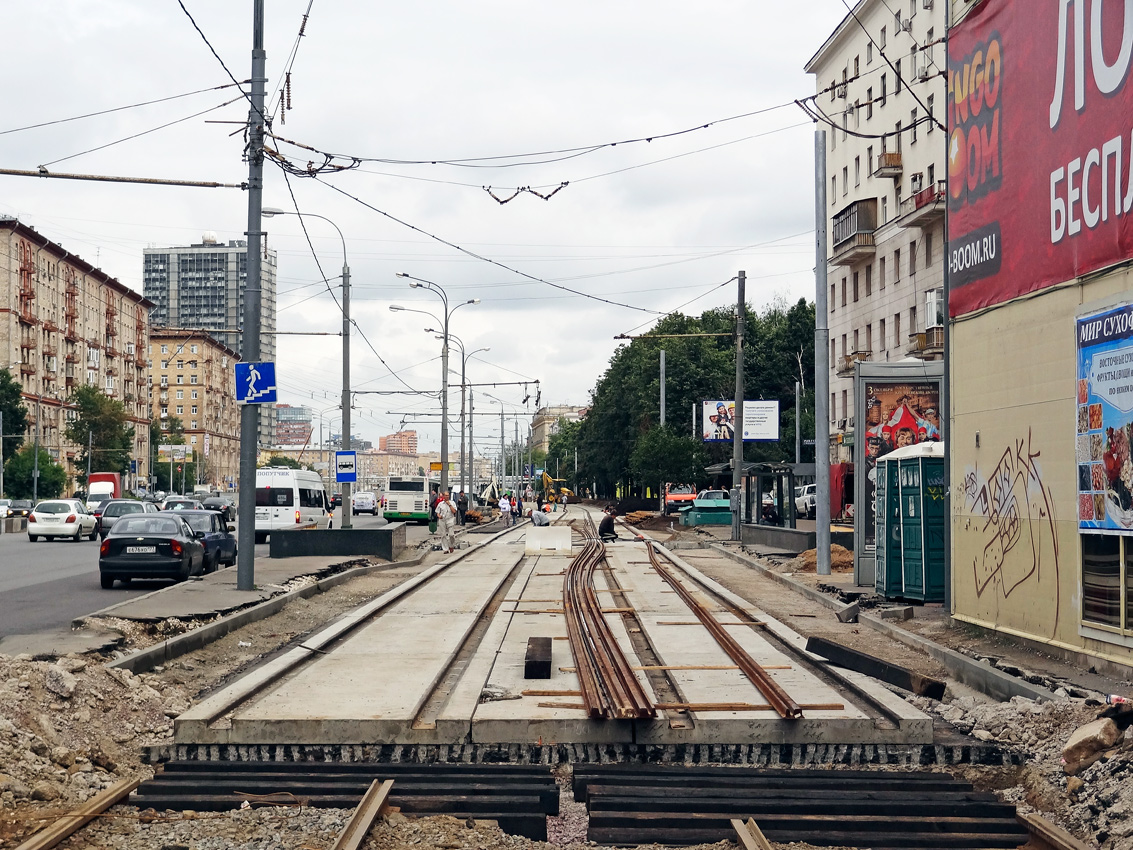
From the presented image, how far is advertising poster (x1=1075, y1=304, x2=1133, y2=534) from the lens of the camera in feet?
35.8

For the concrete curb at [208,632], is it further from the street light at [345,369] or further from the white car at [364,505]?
the white car at [364,505]

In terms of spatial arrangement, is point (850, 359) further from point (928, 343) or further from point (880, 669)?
point (880, 669)

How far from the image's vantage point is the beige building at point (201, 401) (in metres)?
122

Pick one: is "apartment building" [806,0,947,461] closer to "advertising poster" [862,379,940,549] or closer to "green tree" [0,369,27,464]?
"advertising poster" [862,379,940,549]

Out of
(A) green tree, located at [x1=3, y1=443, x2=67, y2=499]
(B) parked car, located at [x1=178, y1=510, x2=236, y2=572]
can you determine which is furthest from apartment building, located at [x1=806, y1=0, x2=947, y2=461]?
(A) green tree, located at [x1=3, y1=443, x2=67, y2=499]

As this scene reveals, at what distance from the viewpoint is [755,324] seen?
89.6 m

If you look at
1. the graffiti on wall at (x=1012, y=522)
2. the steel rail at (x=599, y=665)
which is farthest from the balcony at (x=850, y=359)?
the graffiti on wall at (x=1012, y=522)

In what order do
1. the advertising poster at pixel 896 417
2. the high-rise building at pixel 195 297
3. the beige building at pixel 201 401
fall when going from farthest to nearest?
the high-rise building at pixel 195 297, the beige building at pixel 201 401, the advertising poster at pixel 896 417

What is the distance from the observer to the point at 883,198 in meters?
55.6

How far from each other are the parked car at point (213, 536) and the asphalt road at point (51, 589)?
4.34ft

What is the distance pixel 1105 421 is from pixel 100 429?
274 feet

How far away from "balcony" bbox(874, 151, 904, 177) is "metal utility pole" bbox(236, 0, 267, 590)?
3856 centimetres

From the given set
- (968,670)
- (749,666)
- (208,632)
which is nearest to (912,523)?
(968,670)

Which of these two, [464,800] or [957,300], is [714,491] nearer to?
[957,300]
